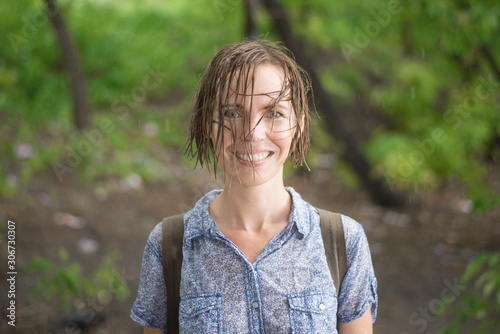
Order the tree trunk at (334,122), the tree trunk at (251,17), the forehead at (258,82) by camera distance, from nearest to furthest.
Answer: the forehead at (258,82) → the tree trunk at (251,17) → the tree trunk at (334,122)

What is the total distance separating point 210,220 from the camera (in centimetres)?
142

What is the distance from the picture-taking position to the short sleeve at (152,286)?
1.45 metres

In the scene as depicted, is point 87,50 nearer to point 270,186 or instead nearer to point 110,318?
point 110,318

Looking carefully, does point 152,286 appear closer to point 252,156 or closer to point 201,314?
point 201,314

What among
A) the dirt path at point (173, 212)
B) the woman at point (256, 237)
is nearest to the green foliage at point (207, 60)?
the dirt path at point (173, 212)

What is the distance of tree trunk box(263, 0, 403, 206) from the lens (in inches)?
219

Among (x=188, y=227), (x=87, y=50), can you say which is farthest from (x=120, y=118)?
(x=188, y=227)

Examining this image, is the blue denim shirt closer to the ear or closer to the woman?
the woman

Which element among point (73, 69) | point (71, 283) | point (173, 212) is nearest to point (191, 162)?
point (173, 212)

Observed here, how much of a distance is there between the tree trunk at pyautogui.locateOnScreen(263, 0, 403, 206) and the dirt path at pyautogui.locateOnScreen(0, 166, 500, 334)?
226 millimetres

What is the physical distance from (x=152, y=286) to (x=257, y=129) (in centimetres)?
52

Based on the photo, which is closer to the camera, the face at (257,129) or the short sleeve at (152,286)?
the face at (257,129)

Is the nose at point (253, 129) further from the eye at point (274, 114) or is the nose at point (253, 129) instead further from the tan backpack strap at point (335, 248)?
the tan backpack strap at point (335, 248)

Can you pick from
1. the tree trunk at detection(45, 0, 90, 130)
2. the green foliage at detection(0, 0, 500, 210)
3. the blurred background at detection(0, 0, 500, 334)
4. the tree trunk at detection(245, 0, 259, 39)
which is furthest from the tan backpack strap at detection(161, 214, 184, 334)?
the tree trunk at detection(45, 0, 90, 130)
